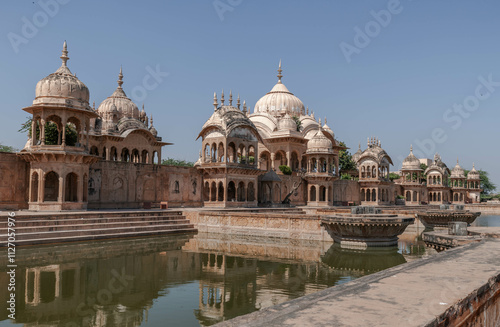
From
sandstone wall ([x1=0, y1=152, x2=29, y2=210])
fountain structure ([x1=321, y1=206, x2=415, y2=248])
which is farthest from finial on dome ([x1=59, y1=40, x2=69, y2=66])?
fountain structure ([x1=321, y1=206, x2=415, y2=248])

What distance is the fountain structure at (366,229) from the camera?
1480 centimetres

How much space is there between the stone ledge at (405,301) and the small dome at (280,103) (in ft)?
124

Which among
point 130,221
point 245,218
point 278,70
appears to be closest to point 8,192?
point 130,221

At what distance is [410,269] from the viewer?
6.89 metres

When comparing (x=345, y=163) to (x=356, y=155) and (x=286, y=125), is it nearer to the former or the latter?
(x=356, y=155)

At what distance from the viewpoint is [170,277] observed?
10.4m

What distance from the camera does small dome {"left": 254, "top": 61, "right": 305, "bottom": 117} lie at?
44.4 m

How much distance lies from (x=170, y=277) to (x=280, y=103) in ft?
117

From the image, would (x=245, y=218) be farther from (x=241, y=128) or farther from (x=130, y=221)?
(x=241, y=128)

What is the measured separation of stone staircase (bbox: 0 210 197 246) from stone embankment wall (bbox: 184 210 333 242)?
654 millimetres

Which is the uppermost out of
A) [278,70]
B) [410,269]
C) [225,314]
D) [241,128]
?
[278,70]

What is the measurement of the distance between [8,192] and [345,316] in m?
18.8

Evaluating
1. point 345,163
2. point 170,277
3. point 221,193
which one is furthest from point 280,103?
point 170,277

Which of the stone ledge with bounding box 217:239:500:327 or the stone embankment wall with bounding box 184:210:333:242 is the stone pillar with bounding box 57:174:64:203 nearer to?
the stone embankment wall with bounding box 184:210:333:242
